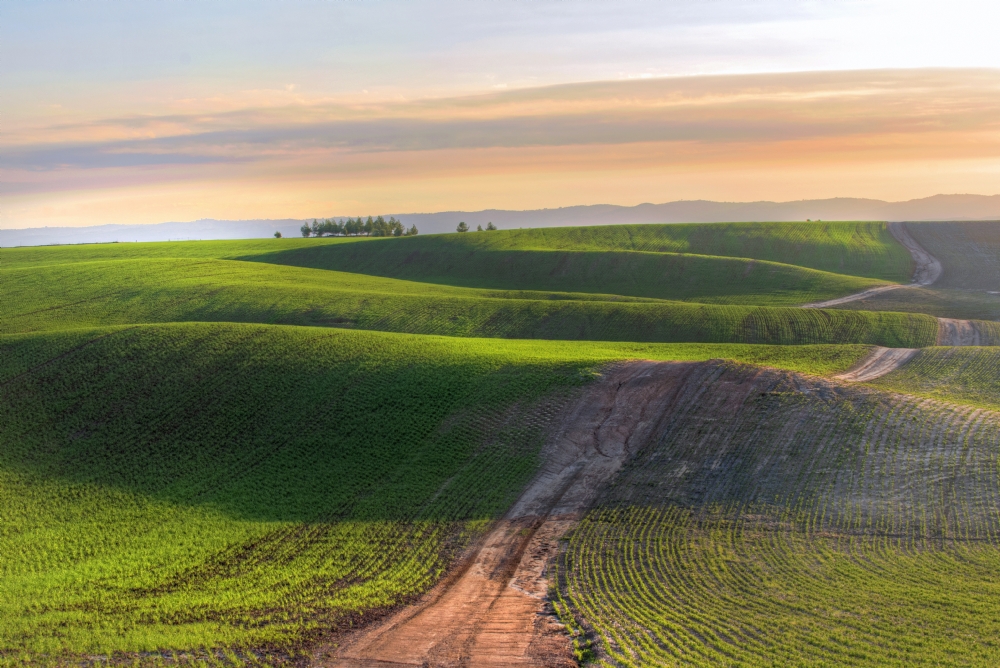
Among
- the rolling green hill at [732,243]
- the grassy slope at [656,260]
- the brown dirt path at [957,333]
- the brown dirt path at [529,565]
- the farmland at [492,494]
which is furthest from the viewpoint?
the rolling green hill at [732,243]

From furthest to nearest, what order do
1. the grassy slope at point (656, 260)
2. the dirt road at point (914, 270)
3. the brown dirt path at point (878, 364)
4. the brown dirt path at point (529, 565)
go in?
the grassy slope at point (656, 260) → the dirt road at point (914, 270) → the brown dirt path at point (878, 364) → the brown dirt path at point (529, 565)

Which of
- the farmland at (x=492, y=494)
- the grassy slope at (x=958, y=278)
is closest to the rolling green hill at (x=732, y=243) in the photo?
the grassy slope at (x=958, y=278)

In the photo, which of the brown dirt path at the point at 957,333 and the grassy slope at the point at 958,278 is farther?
the grassy slope at the point at 958,278

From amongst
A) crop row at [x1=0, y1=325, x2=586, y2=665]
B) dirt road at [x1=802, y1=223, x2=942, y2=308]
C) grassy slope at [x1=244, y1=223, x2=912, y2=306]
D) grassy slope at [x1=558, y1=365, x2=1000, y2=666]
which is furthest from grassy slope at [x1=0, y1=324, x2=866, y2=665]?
grassy slope at [x1=244, y1=223, x2=912, y2=306]

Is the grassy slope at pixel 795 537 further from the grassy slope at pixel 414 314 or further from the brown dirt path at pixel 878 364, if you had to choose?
the grassy slope at pixel 414 314

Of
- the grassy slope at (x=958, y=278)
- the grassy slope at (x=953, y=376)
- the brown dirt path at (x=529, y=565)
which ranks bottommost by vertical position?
the brown dirt path at (x=529, y=565)

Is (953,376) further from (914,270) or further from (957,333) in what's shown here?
(914,270)

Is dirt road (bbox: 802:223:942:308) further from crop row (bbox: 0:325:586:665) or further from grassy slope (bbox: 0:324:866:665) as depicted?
crop row (bbox: 0:325:586:665)

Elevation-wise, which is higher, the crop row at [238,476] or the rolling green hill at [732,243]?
the rolling green hill at [732,243]
